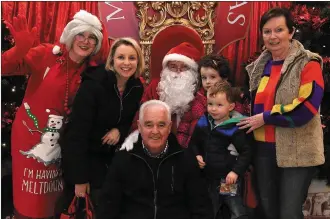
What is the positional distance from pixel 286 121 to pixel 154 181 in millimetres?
835

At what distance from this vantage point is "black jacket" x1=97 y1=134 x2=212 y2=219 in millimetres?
2104

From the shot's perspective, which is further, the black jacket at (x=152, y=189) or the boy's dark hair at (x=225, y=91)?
the boy's dark hair at (x=225, y=91)

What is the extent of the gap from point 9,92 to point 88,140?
1.26 meters

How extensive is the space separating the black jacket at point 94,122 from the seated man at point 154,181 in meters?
0.27

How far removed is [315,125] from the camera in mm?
2229

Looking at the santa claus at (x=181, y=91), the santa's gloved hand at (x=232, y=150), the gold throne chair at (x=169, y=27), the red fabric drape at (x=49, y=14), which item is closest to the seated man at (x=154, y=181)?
the santa's gloved hand at (x=232, y=150)

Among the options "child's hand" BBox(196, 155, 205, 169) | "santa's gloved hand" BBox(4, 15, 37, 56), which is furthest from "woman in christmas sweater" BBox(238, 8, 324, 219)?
"santa's gloved hand" BBox(4, 15, 37, 56)

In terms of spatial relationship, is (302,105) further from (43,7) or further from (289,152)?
(43,7)

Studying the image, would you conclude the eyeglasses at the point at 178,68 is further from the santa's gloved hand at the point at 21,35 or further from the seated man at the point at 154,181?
the santa's gloved hand at the point at 21,35

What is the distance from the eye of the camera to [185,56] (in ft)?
9.95

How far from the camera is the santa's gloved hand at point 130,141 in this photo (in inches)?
86.4

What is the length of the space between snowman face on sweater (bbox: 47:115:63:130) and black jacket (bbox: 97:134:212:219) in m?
0.62

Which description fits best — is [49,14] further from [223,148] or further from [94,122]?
[223,148]

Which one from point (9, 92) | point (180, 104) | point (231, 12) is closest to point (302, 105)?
point (180, 104)
